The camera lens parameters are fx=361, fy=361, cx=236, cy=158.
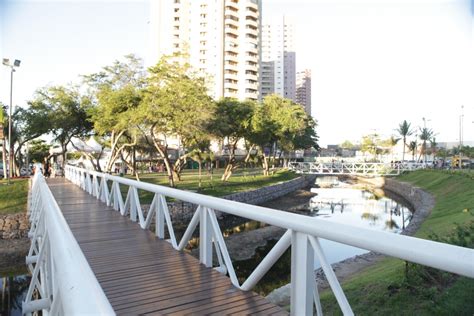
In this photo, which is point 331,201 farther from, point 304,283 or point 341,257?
point 304,283

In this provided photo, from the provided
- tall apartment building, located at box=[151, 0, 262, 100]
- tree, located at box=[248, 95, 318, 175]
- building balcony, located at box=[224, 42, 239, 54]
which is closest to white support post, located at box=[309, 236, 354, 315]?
tree, located at box=[248, 95, 318, 175]

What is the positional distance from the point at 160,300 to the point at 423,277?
429cm

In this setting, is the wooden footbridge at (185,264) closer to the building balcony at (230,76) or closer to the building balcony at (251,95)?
the building balcony at (251,95)

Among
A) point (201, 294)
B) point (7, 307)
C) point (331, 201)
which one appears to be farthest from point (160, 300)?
point (331, 201)

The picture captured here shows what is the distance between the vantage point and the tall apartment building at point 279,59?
10525cm

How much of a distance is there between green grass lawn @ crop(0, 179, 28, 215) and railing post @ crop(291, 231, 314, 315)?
15.8 m

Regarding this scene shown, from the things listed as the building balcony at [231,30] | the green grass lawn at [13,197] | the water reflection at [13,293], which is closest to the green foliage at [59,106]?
the green grass lawn at [13,197]

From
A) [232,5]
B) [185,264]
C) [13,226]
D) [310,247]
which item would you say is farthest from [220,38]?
[310,247]

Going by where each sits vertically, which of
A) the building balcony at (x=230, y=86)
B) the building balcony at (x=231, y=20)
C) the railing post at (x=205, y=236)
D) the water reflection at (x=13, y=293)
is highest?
the building balcony at (x=231, y=20)

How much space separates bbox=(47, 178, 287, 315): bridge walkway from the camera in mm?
3244

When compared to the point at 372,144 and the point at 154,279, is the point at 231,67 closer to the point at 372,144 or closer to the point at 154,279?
the point at 372,144

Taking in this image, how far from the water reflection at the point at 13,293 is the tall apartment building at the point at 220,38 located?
58.1 meters

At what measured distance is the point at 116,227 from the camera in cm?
693

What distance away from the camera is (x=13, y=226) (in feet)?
47.8
